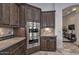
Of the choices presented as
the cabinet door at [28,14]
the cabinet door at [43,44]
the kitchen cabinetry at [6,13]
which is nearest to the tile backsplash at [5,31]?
the kitchen cabinetry at [6,13]

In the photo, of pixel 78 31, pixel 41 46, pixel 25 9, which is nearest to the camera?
pixel 78 31

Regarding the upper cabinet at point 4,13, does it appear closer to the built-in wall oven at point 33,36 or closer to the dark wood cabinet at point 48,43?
the built-in wall oven at point 33,36

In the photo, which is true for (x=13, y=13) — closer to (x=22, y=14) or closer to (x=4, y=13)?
(x=22, y=14)

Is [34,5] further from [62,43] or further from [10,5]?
[62,43]

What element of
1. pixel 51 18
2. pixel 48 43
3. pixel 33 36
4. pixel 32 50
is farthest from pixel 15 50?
pixel 51 18

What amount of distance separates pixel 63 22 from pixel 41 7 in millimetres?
548

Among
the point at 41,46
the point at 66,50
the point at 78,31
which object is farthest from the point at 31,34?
the point at 78,31

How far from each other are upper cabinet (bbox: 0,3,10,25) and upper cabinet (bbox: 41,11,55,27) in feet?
2.39

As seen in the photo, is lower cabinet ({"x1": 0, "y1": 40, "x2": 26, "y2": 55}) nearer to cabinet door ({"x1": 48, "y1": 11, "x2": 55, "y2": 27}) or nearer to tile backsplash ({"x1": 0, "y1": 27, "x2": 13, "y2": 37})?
tile backsplash ({"x1": 0, "y1": 27, "x2": 13, "y2": 37})

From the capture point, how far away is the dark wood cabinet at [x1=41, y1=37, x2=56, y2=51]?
250cm

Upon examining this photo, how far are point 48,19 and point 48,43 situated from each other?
52 cm

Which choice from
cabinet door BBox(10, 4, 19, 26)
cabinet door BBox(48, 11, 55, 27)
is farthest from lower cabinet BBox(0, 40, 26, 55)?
cabinet door BBox(48, 11, 55, 27)

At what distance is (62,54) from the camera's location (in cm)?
244
